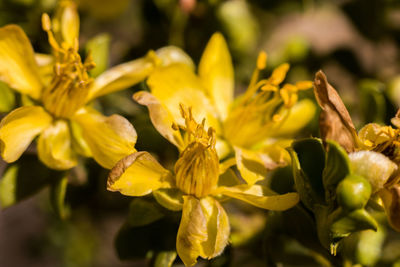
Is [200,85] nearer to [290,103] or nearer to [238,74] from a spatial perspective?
[290,103]

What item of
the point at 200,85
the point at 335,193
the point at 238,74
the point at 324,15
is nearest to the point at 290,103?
the point at 200,85

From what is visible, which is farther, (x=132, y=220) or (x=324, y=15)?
(x=324, y=15)

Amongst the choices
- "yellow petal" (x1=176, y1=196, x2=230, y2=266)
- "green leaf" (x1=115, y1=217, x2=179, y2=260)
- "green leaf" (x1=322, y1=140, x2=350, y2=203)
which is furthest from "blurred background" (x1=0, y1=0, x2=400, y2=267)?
"green leaf" (x1=322, y1=140, x2=350, y2=203)

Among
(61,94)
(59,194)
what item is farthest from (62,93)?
(59,194)

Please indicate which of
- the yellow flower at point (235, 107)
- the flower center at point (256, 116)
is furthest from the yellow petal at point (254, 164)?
the flower center at point (256, 116)

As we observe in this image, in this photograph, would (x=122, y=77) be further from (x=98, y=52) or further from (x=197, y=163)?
(x=197, y=163)

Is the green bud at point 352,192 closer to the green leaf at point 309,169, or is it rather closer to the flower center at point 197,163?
the green leaf at point 309,169
